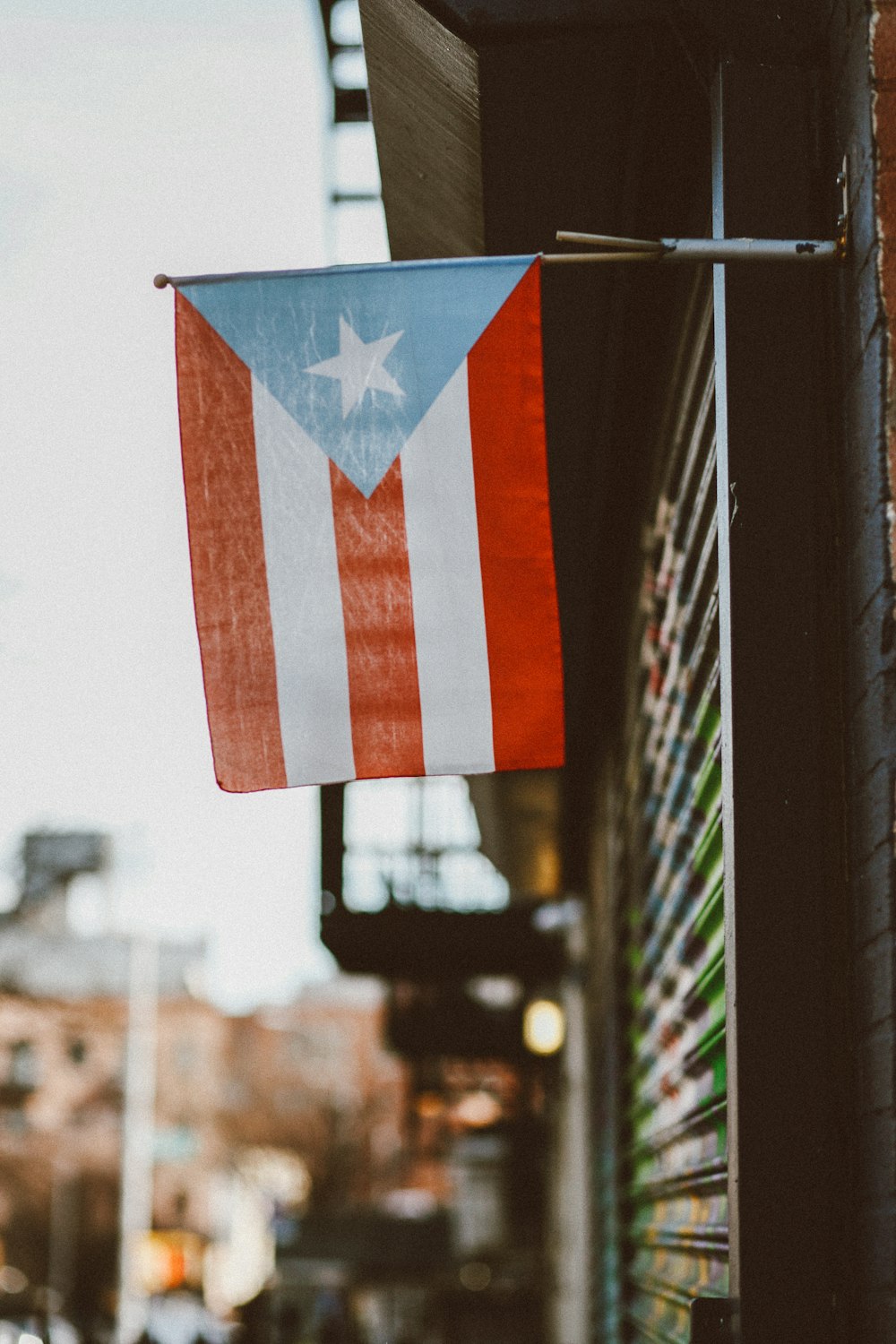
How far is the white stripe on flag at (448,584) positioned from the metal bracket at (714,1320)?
107 cm

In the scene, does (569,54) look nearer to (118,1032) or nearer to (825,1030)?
(825,1030)

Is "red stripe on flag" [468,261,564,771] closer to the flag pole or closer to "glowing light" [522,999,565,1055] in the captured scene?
the flag pole

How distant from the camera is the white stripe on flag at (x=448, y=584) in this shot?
2975mm

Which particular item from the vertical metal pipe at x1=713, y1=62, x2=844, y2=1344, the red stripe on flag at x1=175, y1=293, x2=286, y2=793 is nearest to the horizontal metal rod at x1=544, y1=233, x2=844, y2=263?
the vertical metal pipe at x1=713, y1=62, x2=844, y2=1344

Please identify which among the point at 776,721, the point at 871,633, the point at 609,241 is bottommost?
the point at 776,721

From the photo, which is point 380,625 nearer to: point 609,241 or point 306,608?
point 306,608

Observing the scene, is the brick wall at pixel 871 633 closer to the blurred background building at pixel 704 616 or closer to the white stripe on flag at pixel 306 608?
the blurred background building at pixel 704 616

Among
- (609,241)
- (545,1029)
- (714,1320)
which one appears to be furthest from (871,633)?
(545,1029)

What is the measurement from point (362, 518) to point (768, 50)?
128 centimetres

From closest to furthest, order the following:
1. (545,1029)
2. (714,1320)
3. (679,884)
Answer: (714,1320) < (679,884) < (545,1029)

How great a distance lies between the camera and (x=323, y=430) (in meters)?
3.00

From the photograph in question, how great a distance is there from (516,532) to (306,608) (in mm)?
457

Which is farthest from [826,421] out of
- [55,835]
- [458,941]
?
[55,835]

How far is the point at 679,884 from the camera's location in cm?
431
